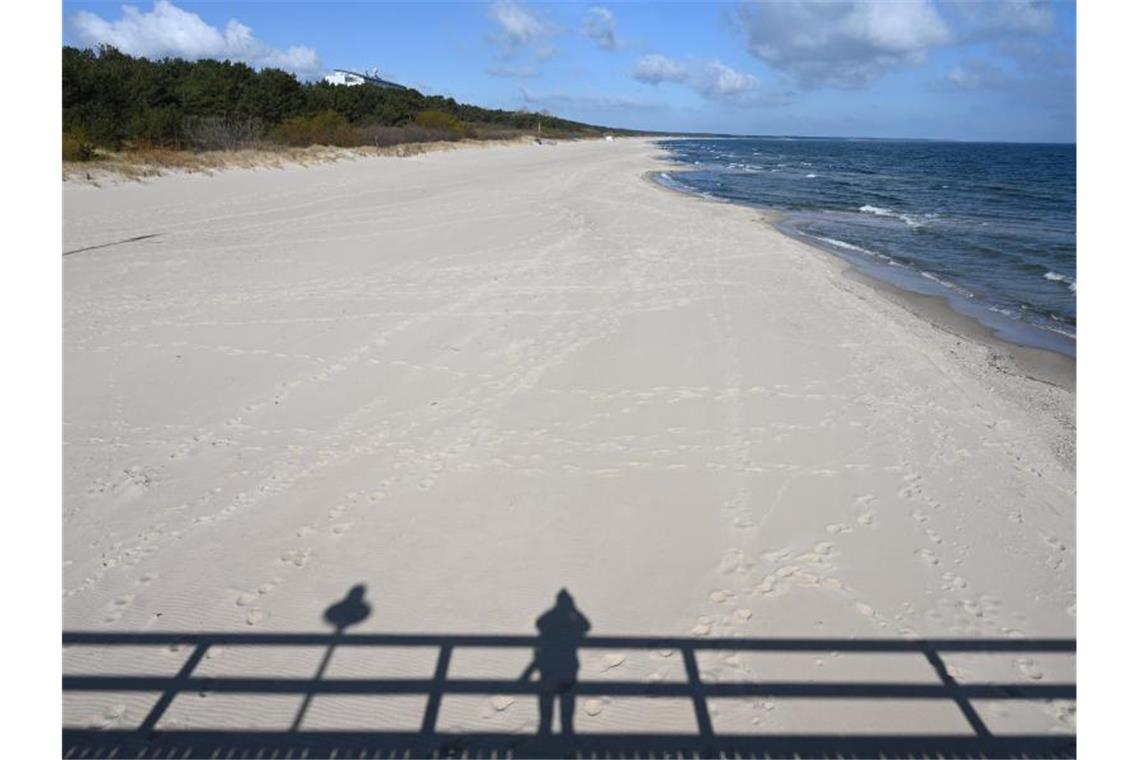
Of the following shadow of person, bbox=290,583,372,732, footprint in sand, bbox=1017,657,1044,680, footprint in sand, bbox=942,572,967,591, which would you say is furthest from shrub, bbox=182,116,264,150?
footprint in sand, bbox=1017,657,1044,680

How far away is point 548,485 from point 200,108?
130 feet

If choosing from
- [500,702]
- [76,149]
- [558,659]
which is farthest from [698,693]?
[76,149]

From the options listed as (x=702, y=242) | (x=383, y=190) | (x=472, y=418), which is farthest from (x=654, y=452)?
(x=383, y=190)

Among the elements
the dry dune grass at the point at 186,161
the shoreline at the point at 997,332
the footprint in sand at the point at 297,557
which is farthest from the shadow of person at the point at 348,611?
the dry dune grass at the point at 186,161

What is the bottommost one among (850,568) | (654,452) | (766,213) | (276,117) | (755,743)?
(755,743)

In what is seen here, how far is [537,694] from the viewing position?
316 cm

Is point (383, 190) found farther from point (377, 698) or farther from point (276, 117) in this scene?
point (276, 117)

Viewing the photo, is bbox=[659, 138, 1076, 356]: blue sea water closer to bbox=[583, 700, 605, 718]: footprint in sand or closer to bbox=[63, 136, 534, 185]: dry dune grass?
bbox=[583, 700, 605, 718]: footprint in sand

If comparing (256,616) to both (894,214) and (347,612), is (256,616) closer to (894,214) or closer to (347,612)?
(347,612)

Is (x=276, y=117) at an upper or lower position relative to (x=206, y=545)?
upper

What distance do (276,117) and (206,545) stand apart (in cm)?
4583

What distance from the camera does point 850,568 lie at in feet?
13.5

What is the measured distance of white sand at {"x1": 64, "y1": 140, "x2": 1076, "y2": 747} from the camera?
3.38 m

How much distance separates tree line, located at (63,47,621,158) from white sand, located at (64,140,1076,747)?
1888cm
